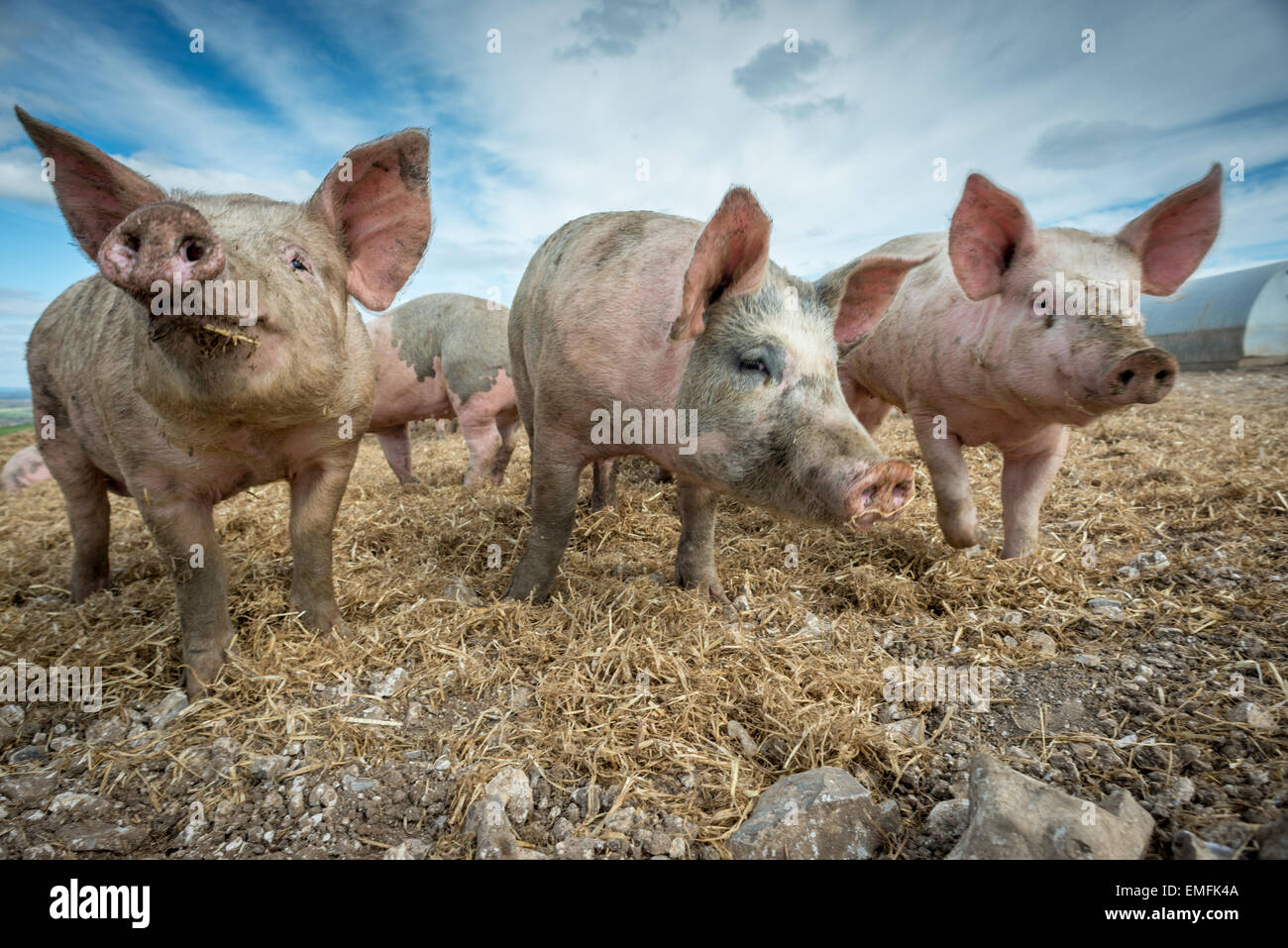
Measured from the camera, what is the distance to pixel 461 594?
11.5ft

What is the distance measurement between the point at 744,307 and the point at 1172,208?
243 centimetres

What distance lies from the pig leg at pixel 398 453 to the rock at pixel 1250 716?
670 centimetres

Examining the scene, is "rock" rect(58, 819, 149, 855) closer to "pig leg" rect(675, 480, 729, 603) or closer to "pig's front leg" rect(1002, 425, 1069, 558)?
"pig leg" rect(675, 480, 729, 603)

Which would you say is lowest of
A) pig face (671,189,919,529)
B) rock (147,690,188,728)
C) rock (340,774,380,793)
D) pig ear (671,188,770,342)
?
rock (340,774,380,793)

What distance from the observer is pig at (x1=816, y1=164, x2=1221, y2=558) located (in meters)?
2.99

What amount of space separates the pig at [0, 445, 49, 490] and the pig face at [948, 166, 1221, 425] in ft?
34.9

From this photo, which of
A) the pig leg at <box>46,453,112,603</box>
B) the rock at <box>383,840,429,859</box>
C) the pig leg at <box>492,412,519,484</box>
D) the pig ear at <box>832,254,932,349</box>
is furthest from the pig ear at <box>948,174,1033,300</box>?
the pig leg at <box>46,453,112,603</box>

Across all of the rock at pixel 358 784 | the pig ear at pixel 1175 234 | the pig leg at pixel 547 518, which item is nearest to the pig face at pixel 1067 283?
the pig ear at pixel 1175 234

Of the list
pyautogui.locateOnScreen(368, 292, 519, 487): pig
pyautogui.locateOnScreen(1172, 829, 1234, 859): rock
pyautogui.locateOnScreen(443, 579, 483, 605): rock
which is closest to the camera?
pyautogui.locateOnScreen(1172, 829, 1234, 859): rock

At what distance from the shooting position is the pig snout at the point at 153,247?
5.41ft
